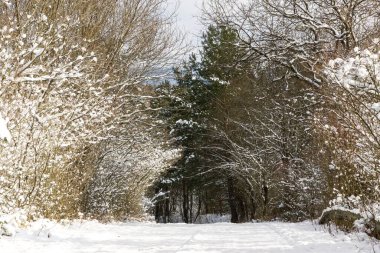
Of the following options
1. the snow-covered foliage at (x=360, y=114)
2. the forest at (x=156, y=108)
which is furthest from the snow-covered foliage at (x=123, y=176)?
the snow-covered foliage at (x=360, y=114)

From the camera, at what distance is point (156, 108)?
577 inches

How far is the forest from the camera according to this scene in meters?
6.71

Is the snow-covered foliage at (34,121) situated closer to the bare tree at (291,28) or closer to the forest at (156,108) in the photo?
the forest at (156,108)

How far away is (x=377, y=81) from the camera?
4.96 m

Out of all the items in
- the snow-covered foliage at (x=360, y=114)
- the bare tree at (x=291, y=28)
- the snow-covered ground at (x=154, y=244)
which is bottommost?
the snow-covered ground at (x=154, y=244)

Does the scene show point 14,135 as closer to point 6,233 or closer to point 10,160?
point 10,160

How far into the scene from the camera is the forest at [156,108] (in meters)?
6.71

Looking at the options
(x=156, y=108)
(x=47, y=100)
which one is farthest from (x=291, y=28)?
(x=47, y=100)

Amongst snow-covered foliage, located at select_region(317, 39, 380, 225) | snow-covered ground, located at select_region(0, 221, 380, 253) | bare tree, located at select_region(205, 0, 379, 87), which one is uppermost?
bare tree, located at select_region(205, 0, 379, 87)

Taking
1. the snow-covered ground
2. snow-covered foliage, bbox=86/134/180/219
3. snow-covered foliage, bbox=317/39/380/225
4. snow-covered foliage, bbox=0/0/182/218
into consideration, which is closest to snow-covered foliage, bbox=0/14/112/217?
snow-covered foliage, bbox=0/0/182/218

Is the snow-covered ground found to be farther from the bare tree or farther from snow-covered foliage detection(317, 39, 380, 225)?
the bare tree

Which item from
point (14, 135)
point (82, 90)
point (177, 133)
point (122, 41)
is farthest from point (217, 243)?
point (177, 133)

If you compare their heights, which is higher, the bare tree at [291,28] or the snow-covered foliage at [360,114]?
the bare tree at [291,28]

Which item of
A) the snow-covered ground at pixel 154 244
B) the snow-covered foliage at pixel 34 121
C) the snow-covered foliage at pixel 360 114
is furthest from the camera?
the snow-covered foliage at pixel 34 121
